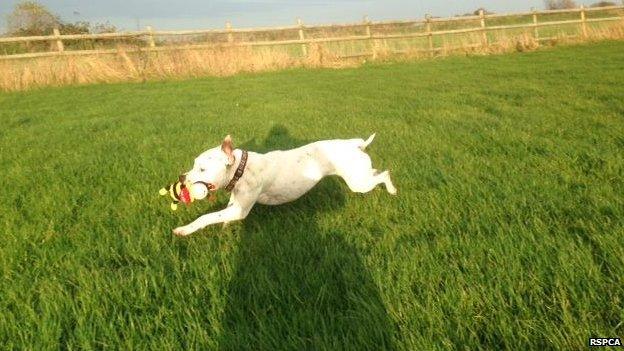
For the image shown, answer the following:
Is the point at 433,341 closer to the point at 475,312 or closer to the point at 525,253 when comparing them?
the point at 475,312

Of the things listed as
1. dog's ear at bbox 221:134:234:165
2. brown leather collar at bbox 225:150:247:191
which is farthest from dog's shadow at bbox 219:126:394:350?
dog's ear at bbox 221:134:234:165

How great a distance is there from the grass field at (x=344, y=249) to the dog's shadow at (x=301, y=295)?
0.04 feet

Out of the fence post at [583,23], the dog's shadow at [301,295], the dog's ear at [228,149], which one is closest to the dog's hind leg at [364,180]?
the dog's shadow at [301,295]

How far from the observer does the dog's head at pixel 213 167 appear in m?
3.21

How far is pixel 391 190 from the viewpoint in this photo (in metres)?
4.11

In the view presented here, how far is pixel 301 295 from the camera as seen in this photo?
2.49 meters

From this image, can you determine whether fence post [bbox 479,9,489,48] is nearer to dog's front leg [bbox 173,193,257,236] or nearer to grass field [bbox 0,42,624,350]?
grass field [bbox 0,42,624,350]

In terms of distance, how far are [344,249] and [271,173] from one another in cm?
108

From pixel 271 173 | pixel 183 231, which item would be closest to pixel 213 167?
pixel 183 231

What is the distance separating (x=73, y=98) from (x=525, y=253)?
1440 centimetres

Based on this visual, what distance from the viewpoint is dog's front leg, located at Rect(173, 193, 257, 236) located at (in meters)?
3.26

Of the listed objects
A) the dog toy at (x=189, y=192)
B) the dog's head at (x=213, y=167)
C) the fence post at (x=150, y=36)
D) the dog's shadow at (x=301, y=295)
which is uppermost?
the fence post at (x=150, y=36)

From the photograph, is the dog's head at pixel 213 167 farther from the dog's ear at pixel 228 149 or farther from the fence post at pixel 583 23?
the fence post at pixel 583 23

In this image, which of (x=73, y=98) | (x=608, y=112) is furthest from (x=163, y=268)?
(x=73, y=98)
